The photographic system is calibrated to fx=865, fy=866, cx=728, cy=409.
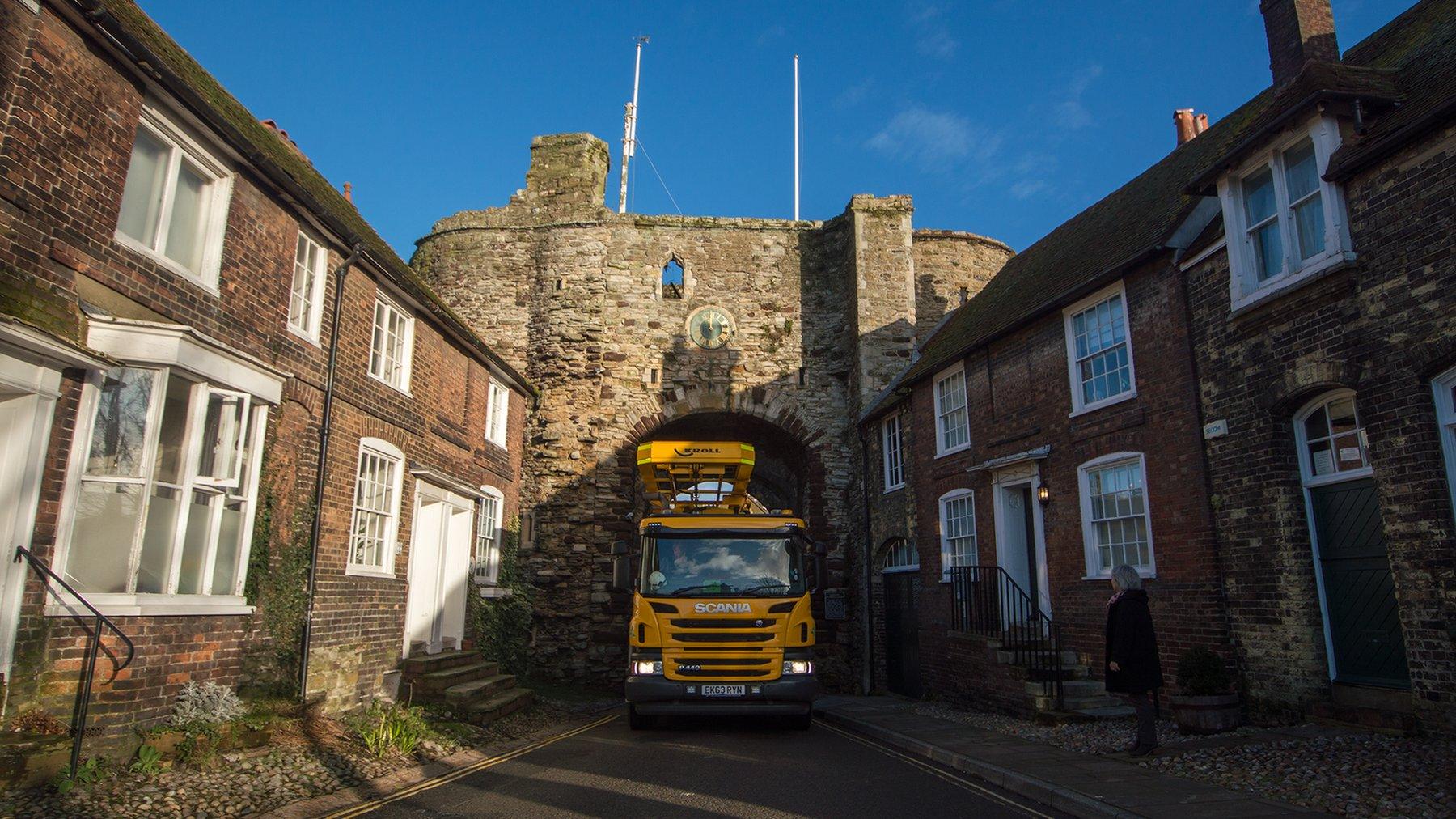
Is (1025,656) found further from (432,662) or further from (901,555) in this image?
(432,662)

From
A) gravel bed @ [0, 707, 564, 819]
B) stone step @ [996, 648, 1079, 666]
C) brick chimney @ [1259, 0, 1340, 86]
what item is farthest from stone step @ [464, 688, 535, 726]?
brick chimney @ [1259, 0, 1340, 86]

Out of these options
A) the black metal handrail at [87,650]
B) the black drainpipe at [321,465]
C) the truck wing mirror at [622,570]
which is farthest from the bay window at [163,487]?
the truck wing mirror at [622,570]

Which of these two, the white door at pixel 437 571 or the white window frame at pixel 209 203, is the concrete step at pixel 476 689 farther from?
the white window frame at pixel 209 203

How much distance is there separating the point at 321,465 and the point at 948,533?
10348 mm

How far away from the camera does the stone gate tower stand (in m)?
18.7

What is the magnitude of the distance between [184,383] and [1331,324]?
408 inches

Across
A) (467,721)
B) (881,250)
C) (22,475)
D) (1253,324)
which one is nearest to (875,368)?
(881,250)

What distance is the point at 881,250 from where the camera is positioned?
19.8 m

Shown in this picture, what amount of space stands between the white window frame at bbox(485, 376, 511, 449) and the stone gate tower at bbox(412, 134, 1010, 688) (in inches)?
63.6

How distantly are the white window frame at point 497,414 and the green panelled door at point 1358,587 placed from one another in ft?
42.5

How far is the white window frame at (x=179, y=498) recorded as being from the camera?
6.27 metres

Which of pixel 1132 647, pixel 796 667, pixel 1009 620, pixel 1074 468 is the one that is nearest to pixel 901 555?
pixel 1009 620

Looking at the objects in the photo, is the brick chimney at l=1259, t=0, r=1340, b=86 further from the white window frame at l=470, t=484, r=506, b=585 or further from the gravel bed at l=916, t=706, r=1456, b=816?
the white window frame at l=470, t=484, r=506, b=585

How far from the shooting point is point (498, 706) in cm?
1117
